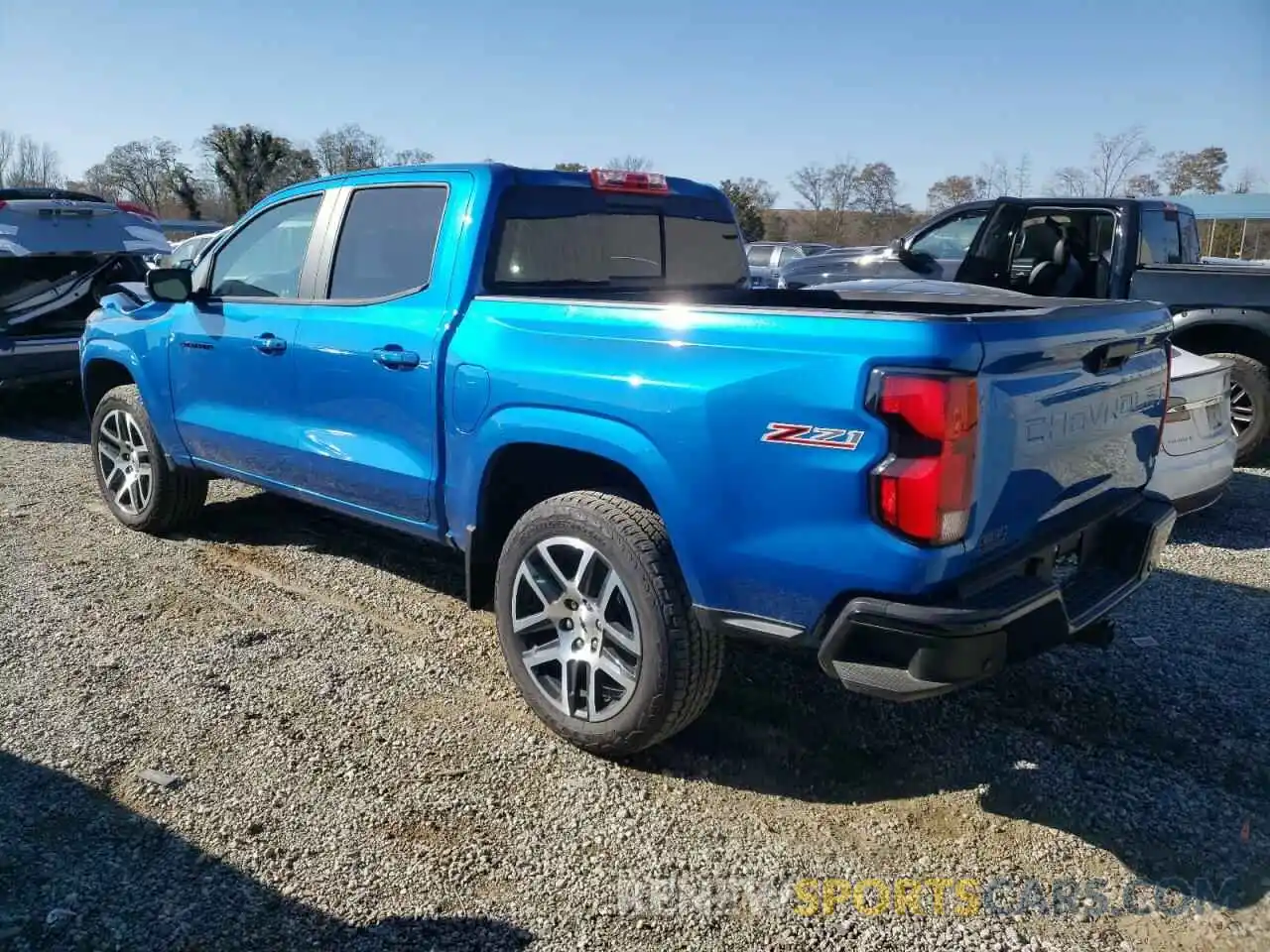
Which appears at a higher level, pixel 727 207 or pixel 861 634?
pixel 727 207

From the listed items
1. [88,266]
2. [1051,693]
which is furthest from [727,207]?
[88,266]

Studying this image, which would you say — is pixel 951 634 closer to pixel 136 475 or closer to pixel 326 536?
pixel 326 536

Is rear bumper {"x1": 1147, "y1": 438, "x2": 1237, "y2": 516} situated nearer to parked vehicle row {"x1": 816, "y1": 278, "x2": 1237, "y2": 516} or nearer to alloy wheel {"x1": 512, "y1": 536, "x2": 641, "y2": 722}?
parked vehicle row {"x1": 816, "y1": 278, "x2": 1237, "y2": 516}

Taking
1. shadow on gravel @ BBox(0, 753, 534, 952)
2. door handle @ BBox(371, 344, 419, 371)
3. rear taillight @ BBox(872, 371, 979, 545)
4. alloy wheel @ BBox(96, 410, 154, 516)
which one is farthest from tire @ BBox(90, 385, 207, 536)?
rear taillight @ BBox(872, 371, 979, 545)

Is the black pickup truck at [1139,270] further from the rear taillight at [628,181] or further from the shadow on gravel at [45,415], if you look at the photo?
the shadow on gravel at [45,415]

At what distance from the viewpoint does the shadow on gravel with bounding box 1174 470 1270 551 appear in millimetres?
5828

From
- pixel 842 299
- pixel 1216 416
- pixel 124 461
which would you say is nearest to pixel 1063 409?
pixel 842 299

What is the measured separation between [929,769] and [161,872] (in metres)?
2.35

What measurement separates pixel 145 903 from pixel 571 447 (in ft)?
5.60

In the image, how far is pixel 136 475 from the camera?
5.49 metres

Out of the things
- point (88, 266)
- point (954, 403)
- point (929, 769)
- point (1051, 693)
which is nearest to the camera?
point (954, 403)

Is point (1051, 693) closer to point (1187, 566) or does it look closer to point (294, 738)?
point (1187, 566)

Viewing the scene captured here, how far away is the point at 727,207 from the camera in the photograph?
4.81 metres

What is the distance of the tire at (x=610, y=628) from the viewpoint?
296 centimetres
